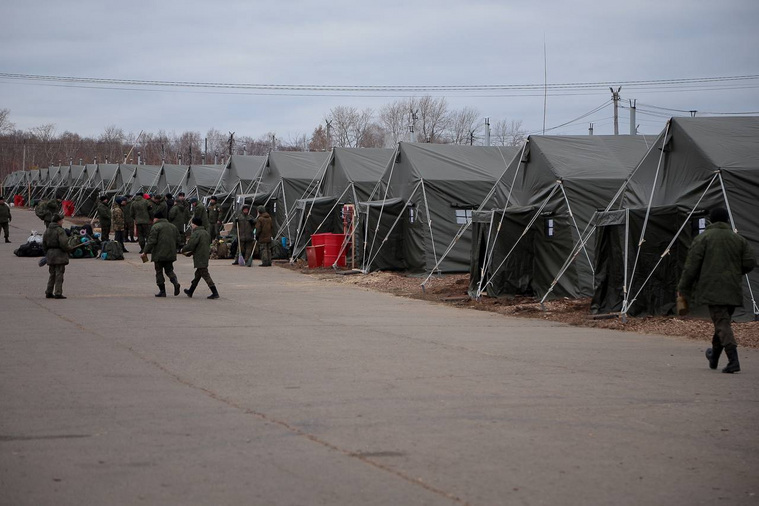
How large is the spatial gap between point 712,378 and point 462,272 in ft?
52.0

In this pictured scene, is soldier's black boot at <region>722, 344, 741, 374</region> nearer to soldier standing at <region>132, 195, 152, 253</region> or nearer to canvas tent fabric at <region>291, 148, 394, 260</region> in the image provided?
canvas tent fabric at <region>291, 148, 394, 260</region>

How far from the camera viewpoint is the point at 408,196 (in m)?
26.5

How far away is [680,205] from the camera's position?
52.5ft

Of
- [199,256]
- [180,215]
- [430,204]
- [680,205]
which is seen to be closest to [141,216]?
[180,215]

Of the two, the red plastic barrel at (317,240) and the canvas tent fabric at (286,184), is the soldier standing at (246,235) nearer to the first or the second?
the red plastic barrel at (317,240)

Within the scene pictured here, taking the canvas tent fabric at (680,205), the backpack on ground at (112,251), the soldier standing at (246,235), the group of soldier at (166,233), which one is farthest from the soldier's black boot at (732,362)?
the backpack on ground at (112,251)

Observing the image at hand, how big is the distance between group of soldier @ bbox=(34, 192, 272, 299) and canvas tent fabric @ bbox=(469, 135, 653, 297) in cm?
622

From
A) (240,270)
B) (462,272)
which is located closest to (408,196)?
(462,272)

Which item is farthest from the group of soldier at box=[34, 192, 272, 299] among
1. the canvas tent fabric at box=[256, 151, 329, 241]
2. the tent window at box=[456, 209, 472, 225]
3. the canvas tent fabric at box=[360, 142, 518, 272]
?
the tent window at box=[456, 209, 472, 225]

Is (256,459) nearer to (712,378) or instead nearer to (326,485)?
(326,485)

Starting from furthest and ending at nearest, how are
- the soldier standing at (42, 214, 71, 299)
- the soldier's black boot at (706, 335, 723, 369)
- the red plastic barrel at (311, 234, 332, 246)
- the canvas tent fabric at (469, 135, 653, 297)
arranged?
the red plastic barrel at (311, 234, 332, 246)
the canvas tent fabric at (469, 135, 653, 297)
the soldier standing at (42, 214, 71, 299)
the soldier's black boot at (706, 335, 723, 369)

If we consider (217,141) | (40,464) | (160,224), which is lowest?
(40,464)

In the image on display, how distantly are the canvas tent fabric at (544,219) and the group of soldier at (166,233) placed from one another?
6.22 meters

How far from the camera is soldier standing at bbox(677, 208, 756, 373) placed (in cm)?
1014
